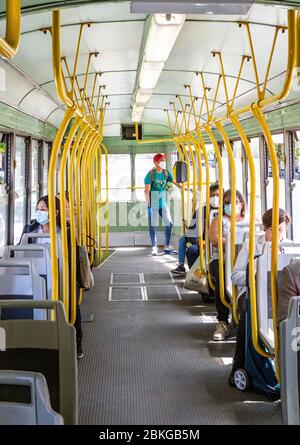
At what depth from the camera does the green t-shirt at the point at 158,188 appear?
10.9 m

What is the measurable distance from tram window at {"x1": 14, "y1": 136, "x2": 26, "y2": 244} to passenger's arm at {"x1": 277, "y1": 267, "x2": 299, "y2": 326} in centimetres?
449

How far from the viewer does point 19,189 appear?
23.7 feet

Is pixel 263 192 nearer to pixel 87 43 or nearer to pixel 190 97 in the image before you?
pixel 190 97

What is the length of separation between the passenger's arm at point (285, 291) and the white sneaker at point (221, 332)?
7.03ft

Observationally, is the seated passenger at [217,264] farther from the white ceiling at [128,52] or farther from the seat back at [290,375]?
the seat back at [290,375]

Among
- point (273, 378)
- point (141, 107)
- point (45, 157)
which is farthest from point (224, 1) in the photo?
point (45, 157)

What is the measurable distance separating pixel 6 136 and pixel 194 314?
10.3ft

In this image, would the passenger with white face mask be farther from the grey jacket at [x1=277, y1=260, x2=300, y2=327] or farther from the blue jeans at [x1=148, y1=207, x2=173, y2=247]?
the grey jacket at [x1=277, y1=260, x2=300, y2=327]

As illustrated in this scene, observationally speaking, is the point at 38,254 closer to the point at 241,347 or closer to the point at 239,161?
the point at 241,347

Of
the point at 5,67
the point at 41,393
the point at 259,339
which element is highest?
the point at 5,67

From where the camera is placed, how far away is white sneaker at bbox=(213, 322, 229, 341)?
5070mm

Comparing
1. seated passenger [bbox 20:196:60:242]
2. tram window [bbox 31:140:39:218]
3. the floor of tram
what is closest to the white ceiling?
tram window [bbox 31:140:39:218]

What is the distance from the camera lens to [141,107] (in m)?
8.28

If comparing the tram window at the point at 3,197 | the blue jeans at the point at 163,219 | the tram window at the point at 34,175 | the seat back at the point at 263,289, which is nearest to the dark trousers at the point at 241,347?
the seat back at the point at 263,289
